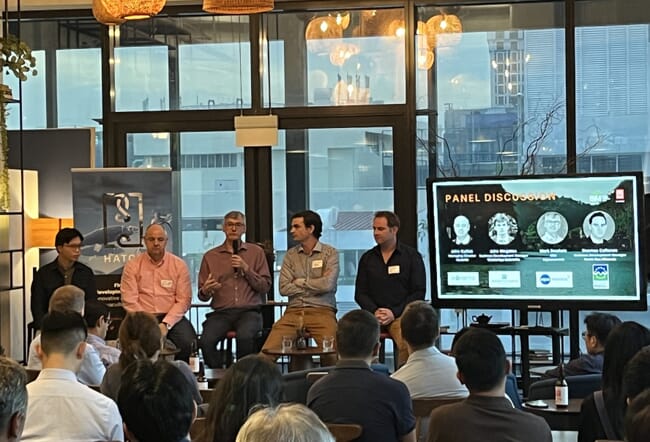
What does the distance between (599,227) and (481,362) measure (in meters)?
3.84

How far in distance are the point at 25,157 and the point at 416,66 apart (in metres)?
3.82

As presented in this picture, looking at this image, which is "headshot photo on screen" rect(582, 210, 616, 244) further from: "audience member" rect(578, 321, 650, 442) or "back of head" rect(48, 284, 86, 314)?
"back of head" rect(48, 284, 86, 314)

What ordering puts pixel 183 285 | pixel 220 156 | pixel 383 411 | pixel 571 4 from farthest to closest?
pixel 220 156
pixel 571 4
pixel 183 285
pixel 383 411

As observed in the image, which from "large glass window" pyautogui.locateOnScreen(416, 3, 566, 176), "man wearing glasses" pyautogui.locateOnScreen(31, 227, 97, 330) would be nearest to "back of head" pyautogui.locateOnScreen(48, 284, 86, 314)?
"man wearing glasses" pyautogui.locateOnScreen(31, 227, 97, 330)

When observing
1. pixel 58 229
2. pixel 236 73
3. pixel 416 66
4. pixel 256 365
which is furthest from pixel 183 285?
pixel 256 365

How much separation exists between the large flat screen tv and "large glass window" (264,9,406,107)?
175cm

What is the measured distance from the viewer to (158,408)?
8.42 feet

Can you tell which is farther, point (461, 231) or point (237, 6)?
point (461, 231)

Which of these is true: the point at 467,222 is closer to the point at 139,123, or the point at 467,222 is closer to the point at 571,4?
the point at 571,4

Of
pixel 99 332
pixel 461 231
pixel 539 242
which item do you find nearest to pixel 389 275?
pixel 461 231

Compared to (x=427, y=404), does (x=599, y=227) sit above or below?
above

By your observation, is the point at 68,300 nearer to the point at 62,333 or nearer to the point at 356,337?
the point at 62,333

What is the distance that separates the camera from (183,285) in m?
7.98

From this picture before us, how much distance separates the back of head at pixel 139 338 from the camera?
14.9ft
